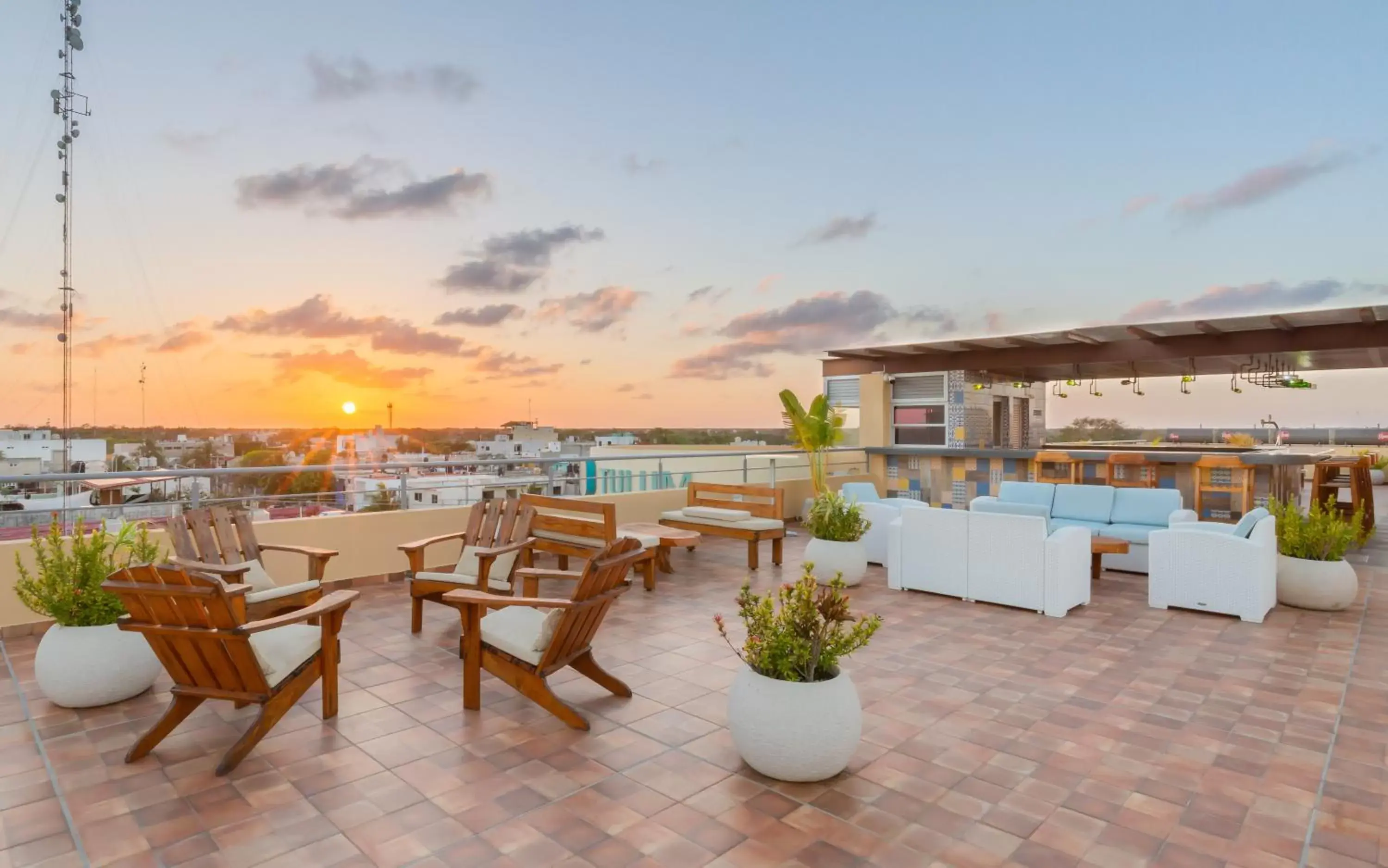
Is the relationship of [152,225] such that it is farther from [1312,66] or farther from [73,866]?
[1312,66]

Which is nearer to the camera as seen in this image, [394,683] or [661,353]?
[394,683]

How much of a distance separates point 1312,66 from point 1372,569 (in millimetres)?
6232

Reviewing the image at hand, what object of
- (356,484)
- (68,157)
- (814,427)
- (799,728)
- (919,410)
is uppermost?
(68,157)

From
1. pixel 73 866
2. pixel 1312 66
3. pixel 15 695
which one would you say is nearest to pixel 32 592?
pixel 15 695

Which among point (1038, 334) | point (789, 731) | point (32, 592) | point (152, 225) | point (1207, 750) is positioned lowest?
point (1207, 750)

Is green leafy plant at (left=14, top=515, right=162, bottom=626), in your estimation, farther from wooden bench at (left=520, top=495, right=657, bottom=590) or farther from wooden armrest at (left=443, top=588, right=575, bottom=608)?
wooden bench at (left=520, top=495, right=657, bottom=590)

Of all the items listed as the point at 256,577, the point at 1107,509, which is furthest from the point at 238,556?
the point at 1107,509

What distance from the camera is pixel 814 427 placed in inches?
412

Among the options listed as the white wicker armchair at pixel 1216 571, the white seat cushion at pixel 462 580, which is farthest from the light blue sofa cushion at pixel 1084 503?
the white seat cushion at pixel 462 580

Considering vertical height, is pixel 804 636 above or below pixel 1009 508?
below

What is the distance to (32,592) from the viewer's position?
3568 millimetres

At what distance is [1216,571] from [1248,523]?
54cm

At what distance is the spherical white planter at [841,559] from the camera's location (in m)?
→ 6.09

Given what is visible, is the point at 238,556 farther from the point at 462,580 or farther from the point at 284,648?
the point at 284,648
